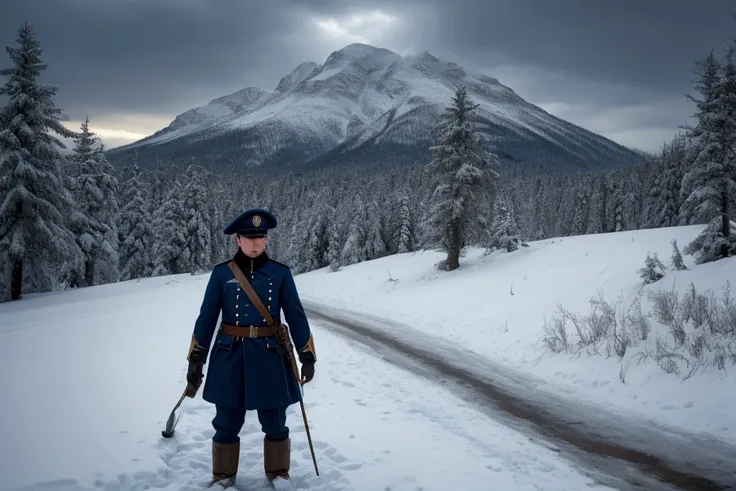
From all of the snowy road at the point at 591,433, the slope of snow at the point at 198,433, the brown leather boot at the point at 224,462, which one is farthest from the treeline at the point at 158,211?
the brown leather boot at the point at 224,462

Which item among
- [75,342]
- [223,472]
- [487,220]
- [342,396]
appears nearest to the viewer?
[223,472]

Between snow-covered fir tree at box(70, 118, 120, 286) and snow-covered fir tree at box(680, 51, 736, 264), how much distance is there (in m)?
31.9

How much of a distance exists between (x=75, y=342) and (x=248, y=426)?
6.01 metres

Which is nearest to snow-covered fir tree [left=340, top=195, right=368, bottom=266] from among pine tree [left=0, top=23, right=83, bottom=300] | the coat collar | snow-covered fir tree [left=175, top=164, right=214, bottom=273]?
snow-covered fir tree [left=175, top=164, right=214, bottom=273]

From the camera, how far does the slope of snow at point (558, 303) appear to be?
267 inches

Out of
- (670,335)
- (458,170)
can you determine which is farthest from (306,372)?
(458,170)

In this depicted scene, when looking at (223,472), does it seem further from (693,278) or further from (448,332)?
(693,278)

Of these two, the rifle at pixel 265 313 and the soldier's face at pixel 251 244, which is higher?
the soldier's face at pixel 251 244

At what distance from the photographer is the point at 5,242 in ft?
62.7

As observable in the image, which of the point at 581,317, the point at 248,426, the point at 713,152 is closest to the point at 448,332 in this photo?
the point at 581,317

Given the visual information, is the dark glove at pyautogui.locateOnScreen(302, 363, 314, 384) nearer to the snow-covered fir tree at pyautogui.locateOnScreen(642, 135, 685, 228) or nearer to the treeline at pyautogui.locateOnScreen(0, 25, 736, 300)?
the treeline at pyautogui.locateOnScreen(0, 25, 736, 300)

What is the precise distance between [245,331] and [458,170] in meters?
19.8

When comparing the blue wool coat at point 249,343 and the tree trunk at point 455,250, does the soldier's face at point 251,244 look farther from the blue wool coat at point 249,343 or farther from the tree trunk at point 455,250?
the tree trunk at point 455,250

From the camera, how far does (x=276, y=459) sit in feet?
13.0
